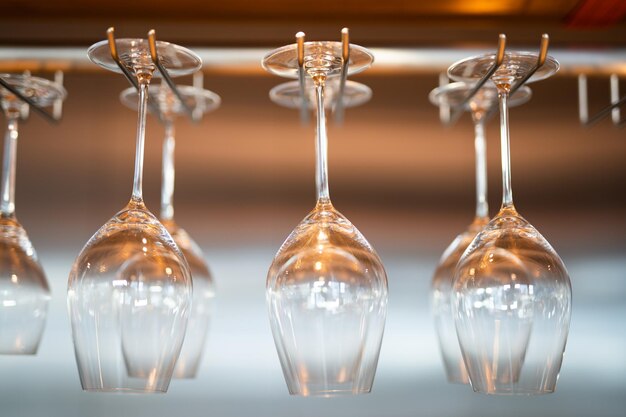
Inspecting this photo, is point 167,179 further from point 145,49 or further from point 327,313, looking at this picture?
point 327,313

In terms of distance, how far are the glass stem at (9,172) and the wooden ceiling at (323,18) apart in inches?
6.3

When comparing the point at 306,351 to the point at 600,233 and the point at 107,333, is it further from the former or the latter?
the point at 600,233

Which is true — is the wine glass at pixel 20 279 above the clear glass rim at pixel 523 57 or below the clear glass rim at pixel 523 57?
below

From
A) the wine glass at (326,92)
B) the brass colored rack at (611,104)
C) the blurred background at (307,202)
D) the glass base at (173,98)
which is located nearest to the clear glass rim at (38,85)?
the glass base at (173,98)

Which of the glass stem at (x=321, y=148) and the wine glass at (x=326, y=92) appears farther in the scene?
the wine glass at (x=326, y=92)

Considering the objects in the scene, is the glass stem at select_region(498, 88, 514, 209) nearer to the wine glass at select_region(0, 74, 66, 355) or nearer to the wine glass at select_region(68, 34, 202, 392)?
the wine glass at select_region(68, 34, 202, 392)

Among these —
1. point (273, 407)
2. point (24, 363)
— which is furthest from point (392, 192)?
point (24, 363)

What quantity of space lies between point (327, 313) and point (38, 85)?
424 mm

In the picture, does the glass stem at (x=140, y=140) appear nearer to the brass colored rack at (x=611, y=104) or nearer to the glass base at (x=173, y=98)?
the glass base at (x=173, y=98)

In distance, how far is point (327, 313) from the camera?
24.5 inches

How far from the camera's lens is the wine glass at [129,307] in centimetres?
64

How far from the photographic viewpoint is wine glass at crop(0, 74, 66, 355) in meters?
0.83

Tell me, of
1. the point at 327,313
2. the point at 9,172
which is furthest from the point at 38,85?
the point at 327,313

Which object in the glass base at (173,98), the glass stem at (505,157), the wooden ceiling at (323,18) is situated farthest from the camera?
the wooden ceiling at (323,18)
